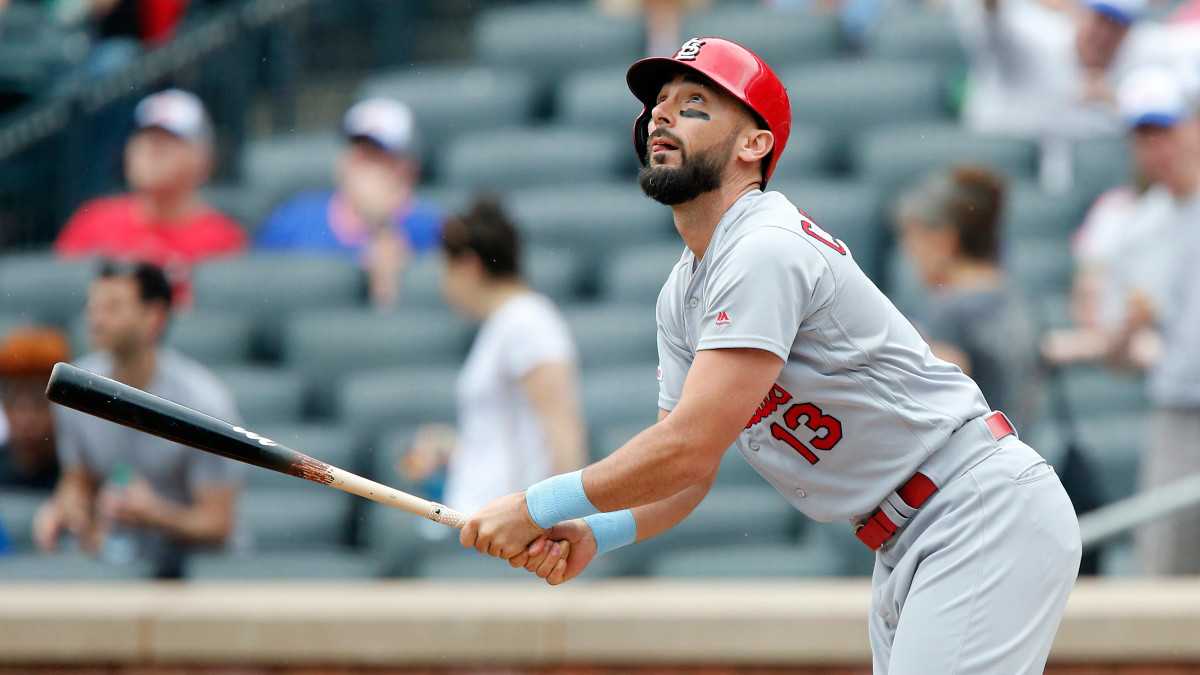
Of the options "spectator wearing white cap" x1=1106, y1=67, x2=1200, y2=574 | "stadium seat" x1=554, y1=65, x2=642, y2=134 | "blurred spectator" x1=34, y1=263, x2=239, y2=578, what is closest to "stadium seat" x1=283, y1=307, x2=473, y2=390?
"blurred spectator" x1=34, y1=263, x2=239, y2=578

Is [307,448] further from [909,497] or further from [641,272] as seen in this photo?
[909,497]

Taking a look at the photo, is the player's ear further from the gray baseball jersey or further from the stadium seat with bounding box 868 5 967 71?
the stadium seat with bounding box 868 5 967 71

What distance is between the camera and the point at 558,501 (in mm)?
2414

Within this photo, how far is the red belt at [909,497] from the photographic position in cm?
249

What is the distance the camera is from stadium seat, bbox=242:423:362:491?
505cm

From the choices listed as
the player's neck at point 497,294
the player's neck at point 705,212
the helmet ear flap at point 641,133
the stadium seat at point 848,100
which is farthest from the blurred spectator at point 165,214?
the player's neck at point 705,212

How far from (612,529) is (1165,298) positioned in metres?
2.73

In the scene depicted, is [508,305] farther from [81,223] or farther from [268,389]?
[81,223]

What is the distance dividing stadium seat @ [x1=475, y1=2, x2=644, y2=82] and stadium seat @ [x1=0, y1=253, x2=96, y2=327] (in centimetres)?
238

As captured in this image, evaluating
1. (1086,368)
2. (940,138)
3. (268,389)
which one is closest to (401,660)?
(268,389)

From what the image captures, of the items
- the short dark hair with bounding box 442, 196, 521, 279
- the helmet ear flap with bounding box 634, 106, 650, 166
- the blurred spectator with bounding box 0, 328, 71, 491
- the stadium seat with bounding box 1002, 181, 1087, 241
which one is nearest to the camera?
the helmet ear flap with bounding box 634, 106, 650, 166

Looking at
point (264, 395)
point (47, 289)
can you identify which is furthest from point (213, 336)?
point (47, 289)

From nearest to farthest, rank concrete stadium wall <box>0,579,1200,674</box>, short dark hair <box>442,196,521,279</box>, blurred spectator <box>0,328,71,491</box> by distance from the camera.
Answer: concrete stadium wall <box>0,579,1200,674</box> < short dark hair <box>442,196,521,279</box> < blurred spectator <box>0,328,71,491</box>

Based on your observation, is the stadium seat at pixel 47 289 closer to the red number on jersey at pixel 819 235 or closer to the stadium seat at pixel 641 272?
the stadium seat at pixel 641 272
